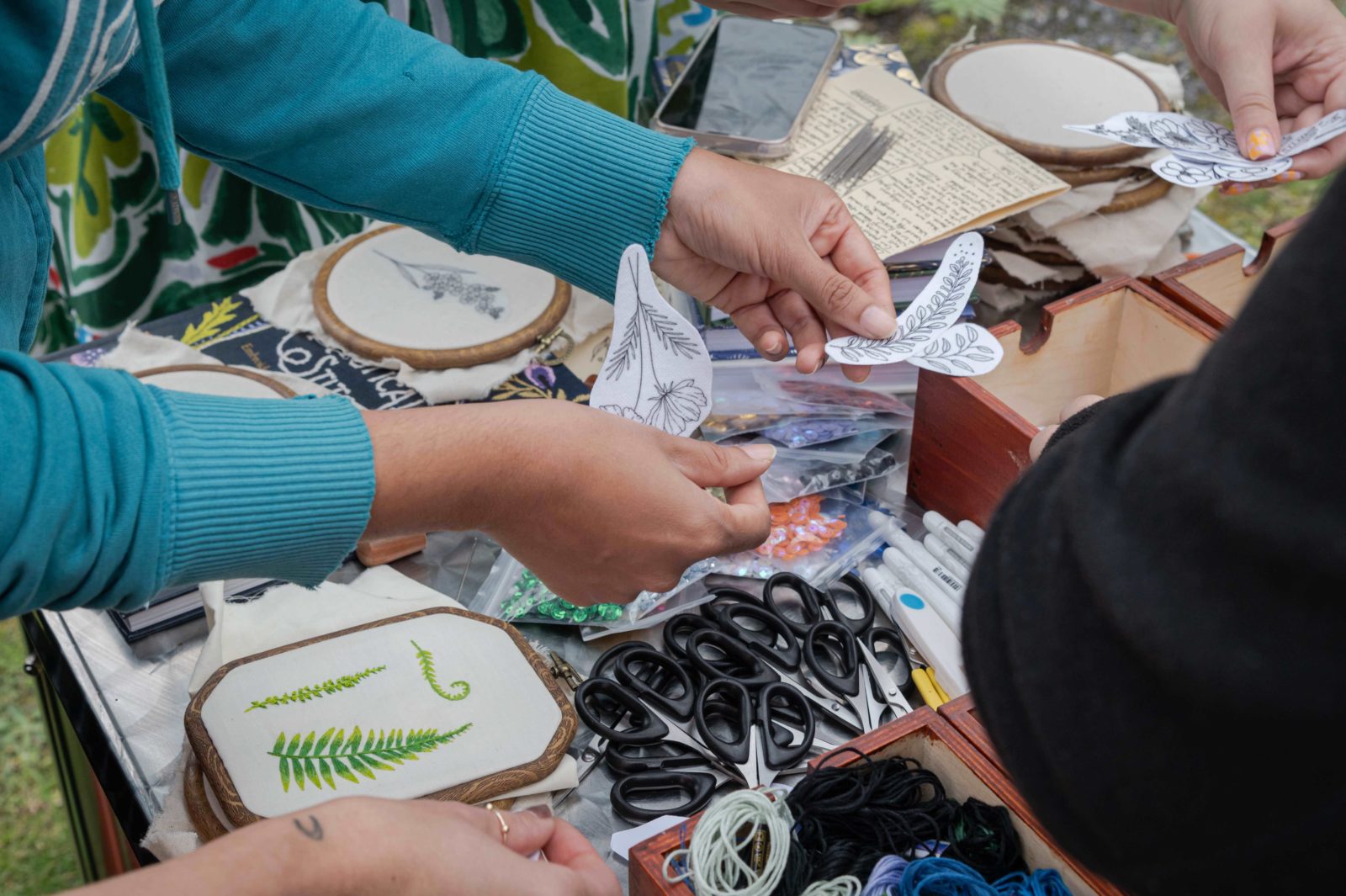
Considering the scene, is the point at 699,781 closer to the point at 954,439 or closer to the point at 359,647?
the point at 359,647

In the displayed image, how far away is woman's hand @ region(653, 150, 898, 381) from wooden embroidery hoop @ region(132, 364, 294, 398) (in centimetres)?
48

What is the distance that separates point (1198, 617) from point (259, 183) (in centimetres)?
111

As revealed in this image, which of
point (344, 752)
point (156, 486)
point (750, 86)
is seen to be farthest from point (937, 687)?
point (750, 86)

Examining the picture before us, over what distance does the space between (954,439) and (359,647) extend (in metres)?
0.66

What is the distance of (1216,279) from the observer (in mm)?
1496

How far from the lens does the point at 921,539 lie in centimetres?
128

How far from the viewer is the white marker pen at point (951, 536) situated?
1.21 metres

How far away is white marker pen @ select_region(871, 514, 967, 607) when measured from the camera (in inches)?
46.1

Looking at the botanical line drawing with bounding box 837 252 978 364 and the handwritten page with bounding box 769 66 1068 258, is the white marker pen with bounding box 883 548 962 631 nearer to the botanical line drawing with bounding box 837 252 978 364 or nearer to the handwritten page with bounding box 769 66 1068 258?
the botanical line drawing with bounding box 837 252 978 364

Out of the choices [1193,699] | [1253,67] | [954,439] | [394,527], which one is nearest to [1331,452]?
[1193,699]

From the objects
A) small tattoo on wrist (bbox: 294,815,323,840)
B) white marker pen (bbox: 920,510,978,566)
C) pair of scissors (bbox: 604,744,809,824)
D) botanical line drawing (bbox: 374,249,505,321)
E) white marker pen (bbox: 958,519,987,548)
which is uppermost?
small tattoo on wrist (bbox: 294,815,323,840)

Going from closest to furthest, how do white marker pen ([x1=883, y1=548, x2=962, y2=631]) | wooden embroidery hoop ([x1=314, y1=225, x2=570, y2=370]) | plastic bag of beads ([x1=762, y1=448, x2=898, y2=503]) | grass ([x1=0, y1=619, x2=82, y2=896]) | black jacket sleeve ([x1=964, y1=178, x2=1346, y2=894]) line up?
black jacket sleeve ([x1=964, y1=178, x2=1346, y2=894]) → white marker pen ([x1=883, y1=548, x2=962, y2=631]) → plastic bag of beads ([x1=762, y1=448, x2=898, y2=503]) → wooden embroidery hoop ([x1=314, y1=225, x2=570, y2=370]) → grass ([x1=0, y1=619, x2=82, y2=896])

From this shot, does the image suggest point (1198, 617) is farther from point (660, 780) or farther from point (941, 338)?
point (941, 338)

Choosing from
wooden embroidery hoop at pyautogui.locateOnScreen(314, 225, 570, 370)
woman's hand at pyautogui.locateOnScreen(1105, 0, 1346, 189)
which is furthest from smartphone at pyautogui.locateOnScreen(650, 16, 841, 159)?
woman's hand at pyautogui.locateOnScreen(1105, 0, 1346, 189)
